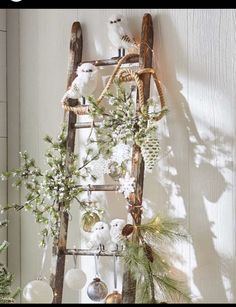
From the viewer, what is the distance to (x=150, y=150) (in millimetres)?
2385

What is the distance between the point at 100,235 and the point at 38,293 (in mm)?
305

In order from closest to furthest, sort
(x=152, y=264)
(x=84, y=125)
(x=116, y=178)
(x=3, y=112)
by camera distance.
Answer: (x=152, y=264)
(x=116, y=178)
(x=84, y=125)
(x=3, y=112)

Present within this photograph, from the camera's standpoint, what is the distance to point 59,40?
2.90 metres

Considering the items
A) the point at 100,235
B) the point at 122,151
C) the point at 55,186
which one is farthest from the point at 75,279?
the point at 122,151

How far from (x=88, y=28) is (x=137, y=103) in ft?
1.64

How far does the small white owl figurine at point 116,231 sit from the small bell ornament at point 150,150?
0.24 meters

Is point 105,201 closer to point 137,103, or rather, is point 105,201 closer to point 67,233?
point 67,233

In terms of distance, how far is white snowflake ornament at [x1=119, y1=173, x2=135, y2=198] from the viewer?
8.00 feet

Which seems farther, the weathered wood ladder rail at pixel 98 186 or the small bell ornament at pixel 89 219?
the small bell ornament at pixel 89 219

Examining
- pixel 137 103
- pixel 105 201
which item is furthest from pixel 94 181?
pixel 137 103

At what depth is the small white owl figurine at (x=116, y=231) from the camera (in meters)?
2.42

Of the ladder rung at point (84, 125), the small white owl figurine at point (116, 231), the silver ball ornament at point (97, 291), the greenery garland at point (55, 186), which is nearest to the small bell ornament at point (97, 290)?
the silver ball ornament at point (97, 291)

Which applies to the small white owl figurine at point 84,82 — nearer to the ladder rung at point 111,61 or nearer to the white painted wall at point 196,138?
the ladder rung at point 111,61

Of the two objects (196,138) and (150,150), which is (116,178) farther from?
(196,138)
